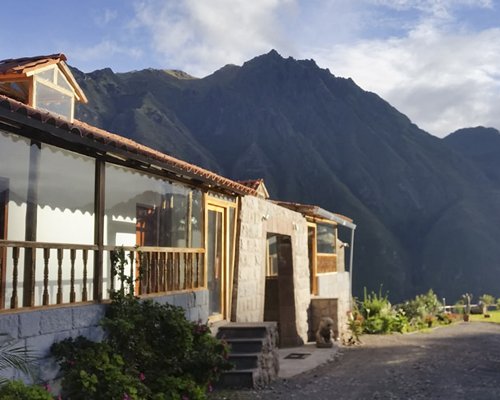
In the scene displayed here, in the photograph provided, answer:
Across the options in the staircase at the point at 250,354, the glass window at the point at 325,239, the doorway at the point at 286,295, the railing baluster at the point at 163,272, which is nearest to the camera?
the railing baluster at the point at 163,272

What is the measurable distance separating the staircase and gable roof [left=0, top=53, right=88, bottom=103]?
5.42 metres

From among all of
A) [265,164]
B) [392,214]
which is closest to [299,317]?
[265,164]

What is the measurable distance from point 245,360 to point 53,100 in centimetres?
579

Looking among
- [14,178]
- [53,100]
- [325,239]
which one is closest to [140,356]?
→ [14,178]

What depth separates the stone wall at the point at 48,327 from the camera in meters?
5.53

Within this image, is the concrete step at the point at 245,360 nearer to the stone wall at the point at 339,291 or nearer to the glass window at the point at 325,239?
the stone wall at the point at 339,291

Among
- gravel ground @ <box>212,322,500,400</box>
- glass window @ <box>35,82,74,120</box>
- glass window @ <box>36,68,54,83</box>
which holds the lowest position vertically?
gravel ground @ <box>212,322,500,400</box>

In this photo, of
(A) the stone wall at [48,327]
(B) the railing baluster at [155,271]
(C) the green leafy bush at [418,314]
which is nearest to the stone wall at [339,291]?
(C) the green leafy bush at [418,314]

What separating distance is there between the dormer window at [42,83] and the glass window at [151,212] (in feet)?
Answer: 5.85

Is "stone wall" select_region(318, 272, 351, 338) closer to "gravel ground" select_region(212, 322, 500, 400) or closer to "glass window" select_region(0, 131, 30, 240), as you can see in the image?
"gravel ground" select_region(212, 322, 500, 400)

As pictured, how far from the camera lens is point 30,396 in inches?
184

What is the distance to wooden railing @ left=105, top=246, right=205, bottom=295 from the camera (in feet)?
26.7

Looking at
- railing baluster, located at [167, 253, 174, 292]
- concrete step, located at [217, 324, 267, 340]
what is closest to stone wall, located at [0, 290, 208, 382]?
railing baluster, located at [167, 253, 174, 292]

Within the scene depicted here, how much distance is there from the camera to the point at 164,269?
887cm
